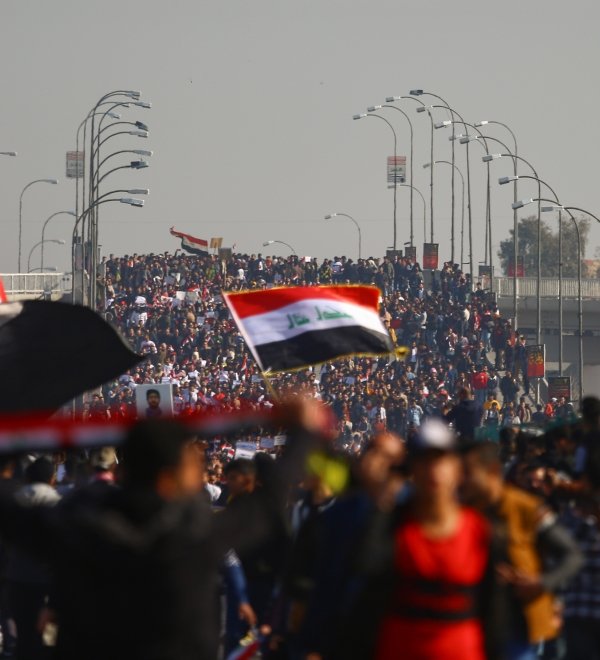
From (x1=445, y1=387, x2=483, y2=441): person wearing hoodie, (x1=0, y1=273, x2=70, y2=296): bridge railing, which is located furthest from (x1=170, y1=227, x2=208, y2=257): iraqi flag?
(x1=445, y1=387, x2=483, y2=441): person wearing hoodie

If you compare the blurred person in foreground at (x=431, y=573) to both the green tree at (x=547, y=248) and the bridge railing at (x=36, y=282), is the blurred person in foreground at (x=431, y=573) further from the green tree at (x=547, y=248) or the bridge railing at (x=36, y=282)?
the green tree at (x=547, y=248)

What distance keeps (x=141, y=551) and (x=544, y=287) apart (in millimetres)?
89132

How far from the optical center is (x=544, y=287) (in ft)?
308

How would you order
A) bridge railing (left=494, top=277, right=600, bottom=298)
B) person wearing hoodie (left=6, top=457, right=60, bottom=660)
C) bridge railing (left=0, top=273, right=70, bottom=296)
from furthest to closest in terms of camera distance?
bridge railing (left=494, top=277, right=600, bottom=298) < bridge railing (left=0, top=273, right=70, bottom=296) < person wearing hoodie (left=6, top=457, right=60, bottom=660)

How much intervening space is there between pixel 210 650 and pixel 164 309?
178 feet

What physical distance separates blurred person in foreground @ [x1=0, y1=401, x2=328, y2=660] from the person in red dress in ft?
2.64

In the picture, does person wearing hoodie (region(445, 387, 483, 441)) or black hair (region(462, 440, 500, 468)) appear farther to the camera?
person wearing hoodie (region(445, 387, 483, 441))

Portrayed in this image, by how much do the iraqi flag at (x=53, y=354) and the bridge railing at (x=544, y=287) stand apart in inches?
3057

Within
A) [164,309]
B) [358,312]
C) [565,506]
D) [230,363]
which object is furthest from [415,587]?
[164,309]

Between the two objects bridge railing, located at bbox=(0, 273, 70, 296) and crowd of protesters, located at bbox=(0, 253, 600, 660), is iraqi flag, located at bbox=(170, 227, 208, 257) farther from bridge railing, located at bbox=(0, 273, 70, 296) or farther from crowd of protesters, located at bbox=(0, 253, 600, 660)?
crowd of protesters, located at bbox=(0, 253, 600, 660)

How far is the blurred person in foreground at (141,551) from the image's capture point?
554 centimetres

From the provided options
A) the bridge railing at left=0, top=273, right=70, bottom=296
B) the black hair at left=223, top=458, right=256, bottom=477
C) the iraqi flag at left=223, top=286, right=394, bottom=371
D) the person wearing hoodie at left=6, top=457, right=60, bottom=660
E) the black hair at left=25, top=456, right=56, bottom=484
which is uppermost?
the bridge railing at left=0, top=273, right=70, bottom=296

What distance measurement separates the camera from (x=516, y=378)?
52938mm

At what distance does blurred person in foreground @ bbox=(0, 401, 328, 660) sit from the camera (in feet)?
18.2
